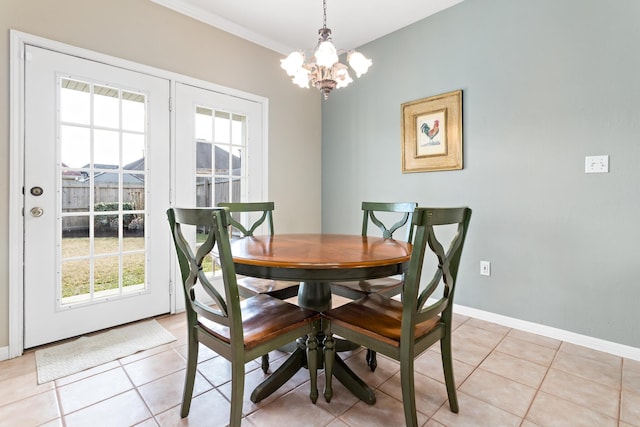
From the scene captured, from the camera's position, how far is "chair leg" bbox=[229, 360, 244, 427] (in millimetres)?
1180

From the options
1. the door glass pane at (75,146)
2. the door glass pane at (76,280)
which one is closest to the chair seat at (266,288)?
the door glass pane at (76,280)

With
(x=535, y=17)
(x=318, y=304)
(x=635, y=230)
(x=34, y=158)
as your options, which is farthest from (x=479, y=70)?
(x=34, y=158)

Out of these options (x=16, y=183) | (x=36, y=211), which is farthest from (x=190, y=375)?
(x=16, y=183)

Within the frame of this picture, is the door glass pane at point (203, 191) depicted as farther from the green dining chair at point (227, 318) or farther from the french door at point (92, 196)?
the green dining chair at point (227, 318)

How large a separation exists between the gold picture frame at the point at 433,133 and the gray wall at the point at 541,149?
7 centimetres

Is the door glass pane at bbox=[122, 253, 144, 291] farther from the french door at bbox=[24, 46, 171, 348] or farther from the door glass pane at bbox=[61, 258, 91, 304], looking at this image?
the door glass pane at bbox=[61, 258, 91, 304]

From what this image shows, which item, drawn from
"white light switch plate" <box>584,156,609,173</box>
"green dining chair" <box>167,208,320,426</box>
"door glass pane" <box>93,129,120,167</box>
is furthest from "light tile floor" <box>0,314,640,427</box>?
"door glass pane" <box>93,129,120,167</box>

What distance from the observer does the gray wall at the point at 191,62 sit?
75.1 inches

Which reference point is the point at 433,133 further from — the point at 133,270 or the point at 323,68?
the point at 133,270

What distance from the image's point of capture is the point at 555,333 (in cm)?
221

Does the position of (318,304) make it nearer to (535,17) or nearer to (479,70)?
(479,70)

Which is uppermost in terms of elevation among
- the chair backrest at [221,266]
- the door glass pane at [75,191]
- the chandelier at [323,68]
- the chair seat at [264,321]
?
the chandelier at [323,68]

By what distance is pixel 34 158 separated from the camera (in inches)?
78.2

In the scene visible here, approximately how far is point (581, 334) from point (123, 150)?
11.3 ft
